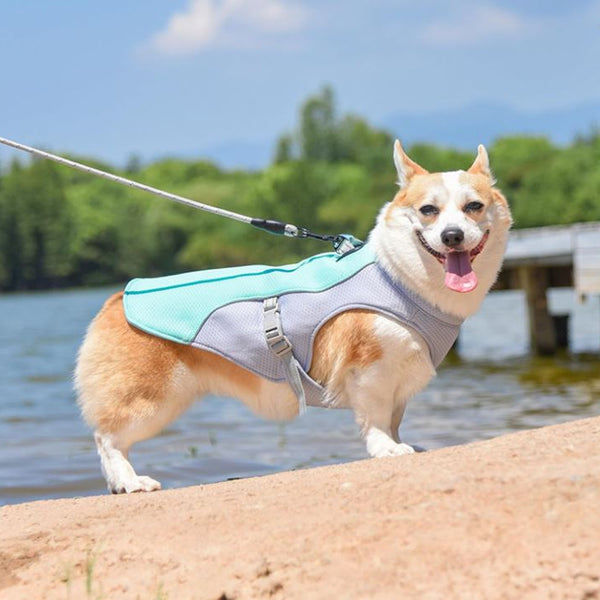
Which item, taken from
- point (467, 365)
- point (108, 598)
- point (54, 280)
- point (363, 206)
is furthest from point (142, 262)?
point (108, 598)

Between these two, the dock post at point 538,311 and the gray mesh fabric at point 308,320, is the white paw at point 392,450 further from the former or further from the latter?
the dock post at point 538,311

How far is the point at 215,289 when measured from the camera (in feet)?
17.9

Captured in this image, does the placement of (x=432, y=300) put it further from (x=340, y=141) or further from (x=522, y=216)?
(x=340, y=141)

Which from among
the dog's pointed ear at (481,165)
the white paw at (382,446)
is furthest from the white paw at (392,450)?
the dog's pointed ear at (481,165)

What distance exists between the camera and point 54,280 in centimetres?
9081

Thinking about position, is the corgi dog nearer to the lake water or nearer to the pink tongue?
the pink tongue

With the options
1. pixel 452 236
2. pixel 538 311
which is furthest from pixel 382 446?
pixel 538 311

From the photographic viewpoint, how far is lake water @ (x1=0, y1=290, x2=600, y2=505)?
25.5 ft

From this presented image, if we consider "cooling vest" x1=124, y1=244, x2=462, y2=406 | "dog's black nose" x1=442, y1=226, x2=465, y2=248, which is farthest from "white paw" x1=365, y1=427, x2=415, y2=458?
"dog's black nose" x1=442, y1=226, x2=465, y2=248

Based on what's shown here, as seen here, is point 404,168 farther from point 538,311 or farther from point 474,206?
point 538,311

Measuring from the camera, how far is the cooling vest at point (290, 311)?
17.2 ft

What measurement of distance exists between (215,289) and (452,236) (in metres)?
1.26

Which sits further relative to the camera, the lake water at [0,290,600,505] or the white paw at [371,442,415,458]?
the lake water at [0,290,600,505]

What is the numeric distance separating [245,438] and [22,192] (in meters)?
86.6
